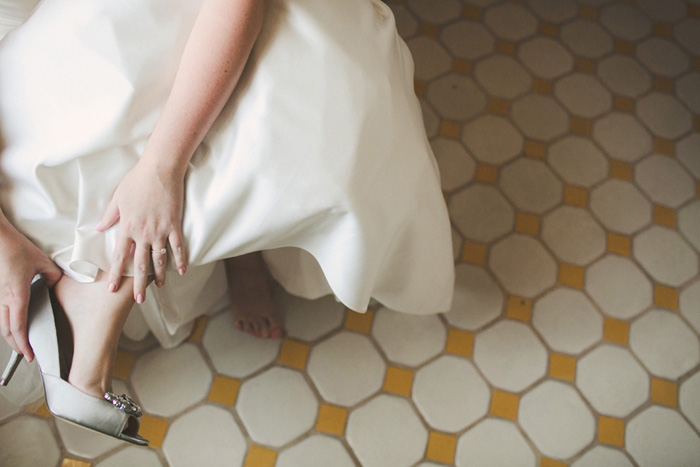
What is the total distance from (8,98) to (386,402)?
33.0 inches

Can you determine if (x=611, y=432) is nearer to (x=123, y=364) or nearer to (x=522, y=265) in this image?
(x=522, y=265)

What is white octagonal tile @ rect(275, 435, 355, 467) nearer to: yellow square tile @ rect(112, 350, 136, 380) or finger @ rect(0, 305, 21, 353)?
yellow square tile @ rect(112, 350, 136, 380)

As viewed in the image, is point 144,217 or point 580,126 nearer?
point 144,217

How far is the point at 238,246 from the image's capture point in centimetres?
74

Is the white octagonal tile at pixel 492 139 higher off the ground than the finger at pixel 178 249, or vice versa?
the finger at pixel 178 249

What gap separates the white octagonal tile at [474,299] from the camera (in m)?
1.23

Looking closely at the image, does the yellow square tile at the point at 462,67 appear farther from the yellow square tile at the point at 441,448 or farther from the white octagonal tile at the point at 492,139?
the yellow square tile at the point at 441,448

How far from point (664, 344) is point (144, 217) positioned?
1104mm

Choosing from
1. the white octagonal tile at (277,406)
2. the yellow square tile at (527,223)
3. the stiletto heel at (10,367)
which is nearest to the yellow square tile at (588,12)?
the yellow square tile at (527,223)

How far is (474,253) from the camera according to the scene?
1295 mm

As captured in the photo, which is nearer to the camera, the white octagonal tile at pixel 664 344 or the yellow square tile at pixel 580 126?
the white octagonal tile at pixel 664 344

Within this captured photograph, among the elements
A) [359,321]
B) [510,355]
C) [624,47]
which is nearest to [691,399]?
[510,355]

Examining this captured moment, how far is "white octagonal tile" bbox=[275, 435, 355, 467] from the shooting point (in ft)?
3.58

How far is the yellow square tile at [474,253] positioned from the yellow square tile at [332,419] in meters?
0.44
